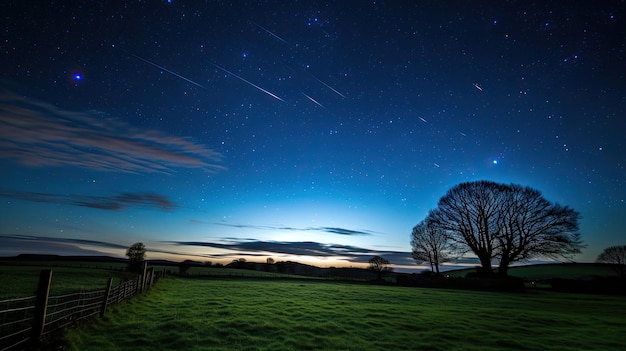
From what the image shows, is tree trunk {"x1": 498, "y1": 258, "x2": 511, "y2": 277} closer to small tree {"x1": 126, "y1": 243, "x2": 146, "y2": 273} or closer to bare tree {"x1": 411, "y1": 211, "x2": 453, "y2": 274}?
bare tree {"x1": 411, "y1": 211, "x2": 453, "y2": 274}

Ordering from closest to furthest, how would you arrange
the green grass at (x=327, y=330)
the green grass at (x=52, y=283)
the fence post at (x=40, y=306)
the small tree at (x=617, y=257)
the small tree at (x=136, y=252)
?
1. the fence post at (x=40, y=306)
2. the green grass at (x=327, y=330)
3. the green grass at (x=52, y=283)
4. the small tree at (x=617, y=257)
5. the small tree at (x=136, y=252)

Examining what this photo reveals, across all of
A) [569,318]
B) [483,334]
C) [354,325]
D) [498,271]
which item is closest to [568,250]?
[498,271]

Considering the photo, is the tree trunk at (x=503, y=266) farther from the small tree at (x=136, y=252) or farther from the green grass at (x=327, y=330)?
the small tree at (x=136, y=252)

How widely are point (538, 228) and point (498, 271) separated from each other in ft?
25.4

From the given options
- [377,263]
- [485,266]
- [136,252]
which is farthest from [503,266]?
[136,252]

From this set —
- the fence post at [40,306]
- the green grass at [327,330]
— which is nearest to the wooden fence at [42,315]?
the fence post at [40,306]

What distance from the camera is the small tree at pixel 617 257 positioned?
197ft

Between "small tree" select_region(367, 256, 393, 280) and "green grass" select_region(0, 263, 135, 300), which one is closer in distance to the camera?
"green grass" select_region(0, 263, 135, 300)

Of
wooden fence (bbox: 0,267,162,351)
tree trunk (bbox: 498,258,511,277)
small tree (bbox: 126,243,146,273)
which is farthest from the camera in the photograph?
small tree (bbox: 126,243,146,273)

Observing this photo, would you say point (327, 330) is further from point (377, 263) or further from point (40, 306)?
point (377, 263)

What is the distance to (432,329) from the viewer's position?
12.9 m

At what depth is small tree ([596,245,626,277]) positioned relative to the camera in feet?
197

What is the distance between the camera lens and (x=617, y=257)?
2394 inches

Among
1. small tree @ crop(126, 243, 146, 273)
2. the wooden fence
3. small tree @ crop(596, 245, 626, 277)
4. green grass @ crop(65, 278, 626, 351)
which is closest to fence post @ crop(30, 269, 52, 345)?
the wooden fence
